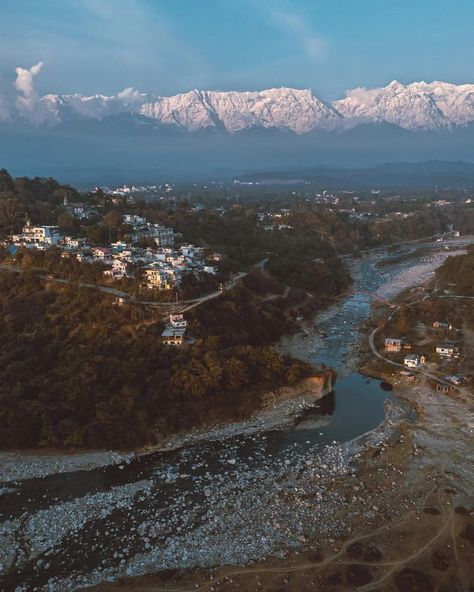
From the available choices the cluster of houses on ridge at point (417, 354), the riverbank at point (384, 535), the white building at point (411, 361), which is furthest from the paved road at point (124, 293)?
the riverbank at point (384, 535)

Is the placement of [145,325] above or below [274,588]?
above

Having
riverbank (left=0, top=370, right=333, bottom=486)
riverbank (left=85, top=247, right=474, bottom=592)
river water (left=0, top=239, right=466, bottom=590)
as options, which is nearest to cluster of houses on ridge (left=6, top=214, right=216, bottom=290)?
riverbank (left=0, top=370, right=333, bottom=486)

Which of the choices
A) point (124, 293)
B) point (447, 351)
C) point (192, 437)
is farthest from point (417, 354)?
point (124, 293)

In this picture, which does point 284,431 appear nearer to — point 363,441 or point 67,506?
point 363,441

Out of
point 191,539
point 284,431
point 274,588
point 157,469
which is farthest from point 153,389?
point 274,588

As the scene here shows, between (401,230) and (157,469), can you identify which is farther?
(401,230)

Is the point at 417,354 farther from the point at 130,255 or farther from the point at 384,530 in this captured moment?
the point at 130,255
